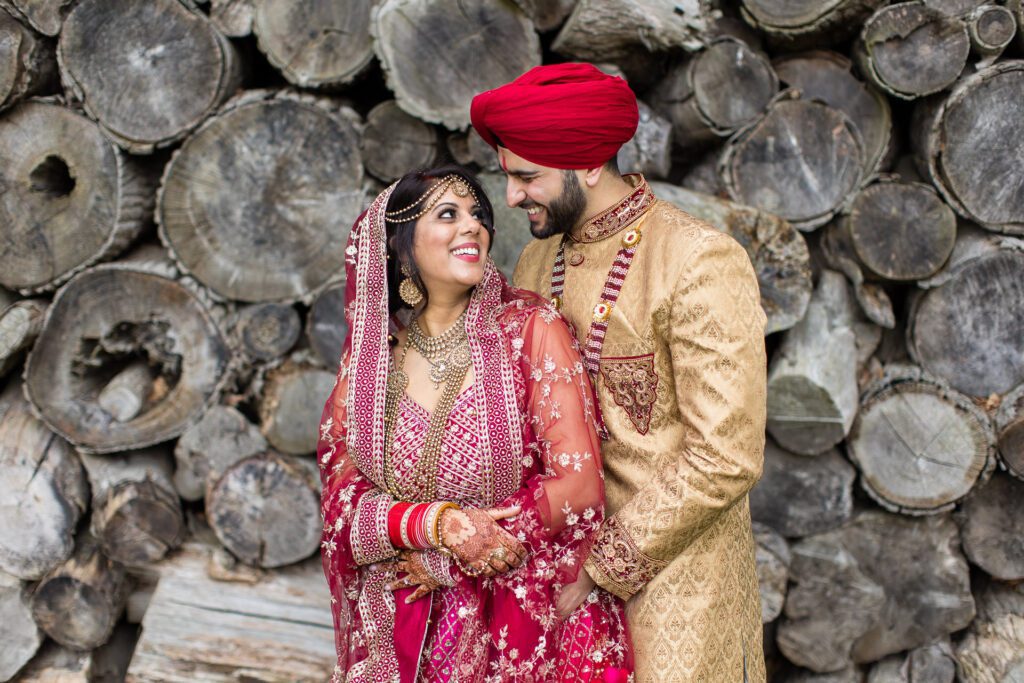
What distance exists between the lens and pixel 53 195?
11.2 feet

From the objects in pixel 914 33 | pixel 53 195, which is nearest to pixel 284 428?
pixel 53 195

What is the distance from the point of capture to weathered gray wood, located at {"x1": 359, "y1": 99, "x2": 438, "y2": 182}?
3197 mm

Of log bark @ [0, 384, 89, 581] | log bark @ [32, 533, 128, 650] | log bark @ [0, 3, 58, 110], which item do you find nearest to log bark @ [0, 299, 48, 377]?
log bark @ [0, 384, 89, 581]

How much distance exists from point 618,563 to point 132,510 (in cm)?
231

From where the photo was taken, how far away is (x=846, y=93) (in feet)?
10.4

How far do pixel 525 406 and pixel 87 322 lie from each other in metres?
2.12

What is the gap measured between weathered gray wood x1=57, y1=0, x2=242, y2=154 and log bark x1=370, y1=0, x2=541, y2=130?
69 cm

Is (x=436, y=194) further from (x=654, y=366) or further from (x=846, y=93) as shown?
(x=846, y=93)

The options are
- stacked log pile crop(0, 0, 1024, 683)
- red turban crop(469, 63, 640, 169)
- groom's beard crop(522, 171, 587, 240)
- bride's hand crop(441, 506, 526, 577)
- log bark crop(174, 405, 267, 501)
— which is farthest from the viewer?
log bark crop(174, 405, 267, 501)

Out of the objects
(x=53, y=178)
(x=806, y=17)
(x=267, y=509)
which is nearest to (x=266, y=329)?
(x=267, y=509)

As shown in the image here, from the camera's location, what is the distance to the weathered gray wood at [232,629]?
336cm

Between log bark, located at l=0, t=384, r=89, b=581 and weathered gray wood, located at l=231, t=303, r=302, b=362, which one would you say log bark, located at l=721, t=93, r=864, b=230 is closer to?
weathered gray wood, located at l=231, t=303, r=302, b=362

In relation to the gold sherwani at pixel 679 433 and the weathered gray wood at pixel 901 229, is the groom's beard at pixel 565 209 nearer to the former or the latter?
the gold sherwani at pixel 679 433

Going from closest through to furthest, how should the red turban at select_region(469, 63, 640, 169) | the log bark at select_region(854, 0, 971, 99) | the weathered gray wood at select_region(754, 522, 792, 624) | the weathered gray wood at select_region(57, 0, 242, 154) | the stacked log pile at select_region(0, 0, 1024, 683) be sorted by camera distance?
1. the red turban at select_region(469, 63, 640, 169)
2. the log bark at select_region(854, 0, 971, 99)
3. the stacked log pile at select_region(0, 0, 1024, 683)
4. the weathered gray wood at select_region(57, 0, 242, 154)
5. the weathered gray wood at select_region(754, 522, 792, 624)
